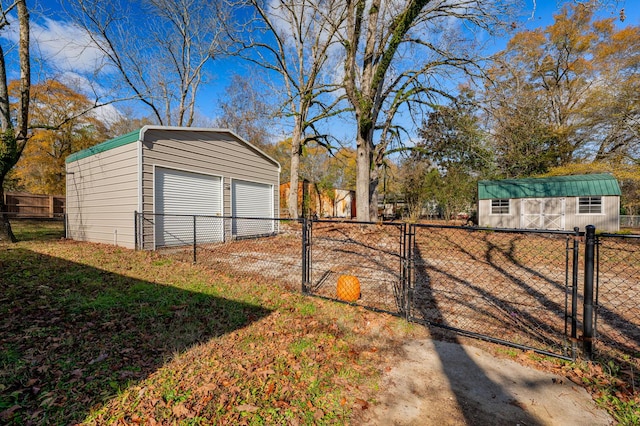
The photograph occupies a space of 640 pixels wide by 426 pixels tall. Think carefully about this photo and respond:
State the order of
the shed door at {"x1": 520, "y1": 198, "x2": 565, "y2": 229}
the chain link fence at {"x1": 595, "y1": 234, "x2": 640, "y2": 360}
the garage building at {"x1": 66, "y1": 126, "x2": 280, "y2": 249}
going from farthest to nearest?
the shed door at {"x1": 520, "y1": 198, "x2": 565, "y2": 229}
the garage building at {"x1": 66, "y1": 126, "x2": 280, "y2": 249}
the chain link fence at {"x1": 595, "y1": 234, "x2": 640, "y2": 360}

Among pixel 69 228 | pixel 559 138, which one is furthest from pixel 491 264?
pixel 559 138

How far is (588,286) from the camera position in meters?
2.31

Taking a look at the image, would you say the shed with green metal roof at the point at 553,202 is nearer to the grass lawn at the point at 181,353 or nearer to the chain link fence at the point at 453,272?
the chain link fence at the point at 453,272

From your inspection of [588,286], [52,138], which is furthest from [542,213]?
[52,138]

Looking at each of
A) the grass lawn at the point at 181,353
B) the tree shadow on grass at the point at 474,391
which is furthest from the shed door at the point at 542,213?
the grass lawn at the point at 181,353

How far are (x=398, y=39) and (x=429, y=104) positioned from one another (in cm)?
393

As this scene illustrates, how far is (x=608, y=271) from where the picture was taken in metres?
5.62

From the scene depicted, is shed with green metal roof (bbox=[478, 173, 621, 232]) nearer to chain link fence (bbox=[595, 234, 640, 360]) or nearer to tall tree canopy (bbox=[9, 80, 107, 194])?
chain link fence (bbox=[595, 234, 640, 360])

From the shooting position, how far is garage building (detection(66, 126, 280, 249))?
281 inches

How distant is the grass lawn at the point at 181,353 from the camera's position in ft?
6.18

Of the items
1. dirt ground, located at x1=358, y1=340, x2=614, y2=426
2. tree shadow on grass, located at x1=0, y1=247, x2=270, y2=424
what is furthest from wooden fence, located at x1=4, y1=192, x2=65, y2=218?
dirt ground, located at x1=358, y1=340, x2=614, y2=426

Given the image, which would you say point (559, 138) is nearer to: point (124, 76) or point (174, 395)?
point (174, 395)

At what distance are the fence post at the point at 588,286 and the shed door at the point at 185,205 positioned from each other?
23.2 feet

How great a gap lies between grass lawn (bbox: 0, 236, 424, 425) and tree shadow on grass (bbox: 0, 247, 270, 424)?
0.01 m
